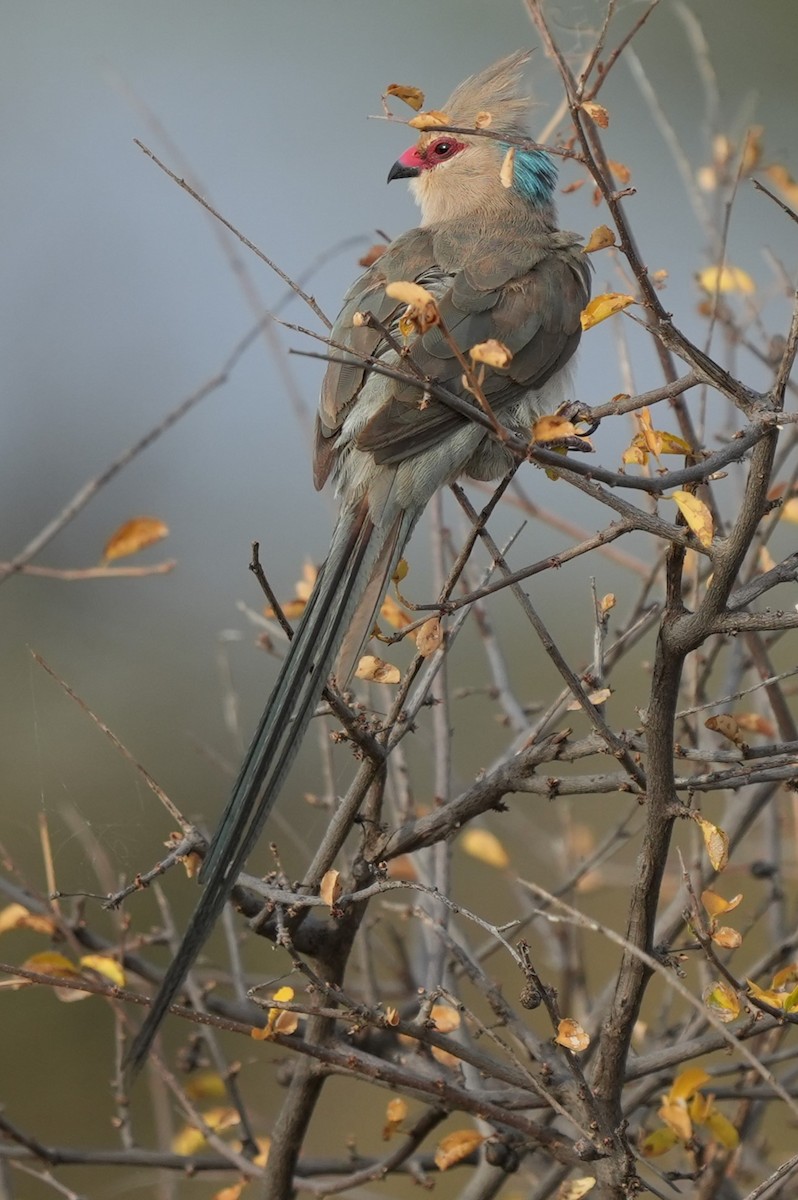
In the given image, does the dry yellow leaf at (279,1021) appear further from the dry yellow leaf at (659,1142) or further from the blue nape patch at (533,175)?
the blue nape patch at (533,175)

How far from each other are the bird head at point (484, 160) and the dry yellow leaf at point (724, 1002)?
Result: 229 centimetres

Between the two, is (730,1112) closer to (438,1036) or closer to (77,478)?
(438,1036)

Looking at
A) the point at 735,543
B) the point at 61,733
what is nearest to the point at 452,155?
the point at 735,543

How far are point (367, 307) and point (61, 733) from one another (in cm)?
344

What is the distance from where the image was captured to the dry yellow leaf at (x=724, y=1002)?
6.61 feet

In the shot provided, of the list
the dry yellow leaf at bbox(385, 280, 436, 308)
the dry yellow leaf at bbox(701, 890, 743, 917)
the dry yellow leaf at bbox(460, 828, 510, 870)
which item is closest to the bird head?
the dry yellow leaf at bbox(460, 828, 510, 870)

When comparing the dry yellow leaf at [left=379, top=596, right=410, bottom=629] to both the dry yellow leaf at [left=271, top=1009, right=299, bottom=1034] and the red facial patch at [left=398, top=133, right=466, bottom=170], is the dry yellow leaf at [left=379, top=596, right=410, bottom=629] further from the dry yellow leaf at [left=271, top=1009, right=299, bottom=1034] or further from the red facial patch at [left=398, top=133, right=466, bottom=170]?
the red facial patch at [left=398, top=133, right=466, bottom=170]

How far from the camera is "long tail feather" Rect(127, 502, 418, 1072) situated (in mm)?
1966

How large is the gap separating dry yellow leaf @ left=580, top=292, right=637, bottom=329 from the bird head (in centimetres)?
171

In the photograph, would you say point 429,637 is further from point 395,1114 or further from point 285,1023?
point 395,1114

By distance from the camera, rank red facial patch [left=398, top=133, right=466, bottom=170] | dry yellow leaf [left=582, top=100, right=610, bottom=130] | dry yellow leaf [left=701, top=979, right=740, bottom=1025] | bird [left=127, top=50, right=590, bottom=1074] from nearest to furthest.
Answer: dry yellow leaf [left=582, top=100, right=610, bottom=130] → dry yellow leaf [left=701, top=979, right=740, bottom=1025] → bird [left=127, top=50, right=590, bottom=1074] → red facial patch [left=398, top=133, right=466, bottom=170]

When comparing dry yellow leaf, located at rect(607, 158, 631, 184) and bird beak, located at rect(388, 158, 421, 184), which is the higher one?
bird beak, located at rect(388, 158, 421, 184)

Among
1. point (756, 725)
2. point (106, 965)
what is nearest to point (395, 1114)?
point (106, 965)

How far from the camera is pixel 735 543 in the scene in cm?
179
